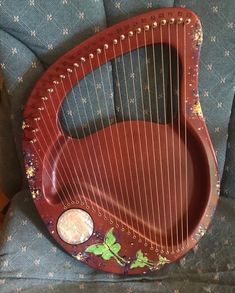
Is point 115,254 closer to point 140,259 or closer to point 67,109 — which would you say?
point 140,259

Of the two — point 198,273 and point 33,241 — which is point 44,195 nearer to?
point 33,241

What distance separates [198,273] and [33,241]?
46 centimetres

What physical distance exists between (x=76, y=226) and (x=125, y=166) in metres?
0.21

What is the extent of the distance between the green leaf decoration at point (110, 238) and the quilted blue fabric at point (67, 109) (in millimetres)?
94

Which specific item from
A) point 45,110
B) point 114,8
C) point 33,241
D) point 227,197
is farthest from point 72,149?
point 227,197

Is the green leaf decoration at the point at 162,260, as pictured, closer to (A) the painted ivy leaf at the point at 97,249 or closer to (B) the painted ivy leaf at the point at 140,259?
(B) the painted ivy leaf at the point at 140,259

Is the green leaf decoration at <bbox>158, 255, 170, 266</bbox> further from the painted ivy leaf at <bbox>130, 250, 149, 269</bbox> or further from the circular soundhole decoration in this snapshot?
the circular soundhole decoration

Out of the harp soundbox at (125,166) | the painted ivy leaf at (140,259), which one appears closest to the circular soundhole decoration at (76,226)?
the harp soundbox at (125,166)

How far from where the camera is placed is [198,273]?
1.24 m

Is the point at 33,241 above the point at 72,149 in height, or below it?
below

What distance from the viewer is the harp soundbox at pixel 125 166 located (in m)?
1.21

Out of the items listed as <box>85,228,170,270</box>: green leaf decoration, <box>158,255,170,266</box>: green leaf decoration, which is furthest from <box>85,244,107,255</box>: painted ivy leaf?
<box>158,255,170,266</box>: green leaf decoration

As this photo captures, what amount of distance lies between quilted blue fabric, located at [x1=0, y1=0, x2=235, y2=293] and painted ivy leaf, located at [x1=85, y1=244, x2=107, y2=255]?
0.07 meters

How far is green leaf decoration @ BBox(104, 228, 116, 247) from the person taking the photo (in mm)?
1240
